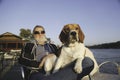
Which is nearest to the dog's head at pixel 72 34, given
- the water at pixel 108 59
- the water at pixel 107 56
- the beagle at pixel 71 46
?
the beagle at pixel 71 46

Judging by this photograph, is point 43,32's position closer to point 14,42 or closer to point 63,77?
point 63,77

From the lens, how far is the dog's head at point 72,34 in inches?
101

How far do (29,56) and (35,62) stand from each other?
0.84ft

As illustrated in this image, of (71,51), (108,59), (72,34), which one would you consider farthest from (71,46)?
(108,59)

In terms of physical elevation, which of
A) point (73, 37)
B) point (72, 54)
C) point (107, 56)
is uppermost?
point (73, 37)

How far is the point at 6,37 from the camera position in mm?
45531

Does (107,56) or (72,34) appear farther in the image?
(107,56)

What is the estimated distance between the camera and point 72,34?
2.58 metres

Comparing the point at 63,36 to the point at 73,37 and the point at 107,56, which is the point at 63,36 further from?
the point at 107,56

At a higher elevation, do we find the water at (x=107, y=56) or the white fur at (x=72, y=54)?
the white fur at (x=72, y=54)

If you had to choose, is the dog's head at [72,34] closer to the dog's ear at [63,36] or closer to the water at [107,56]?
the dog's ear at [63,36]

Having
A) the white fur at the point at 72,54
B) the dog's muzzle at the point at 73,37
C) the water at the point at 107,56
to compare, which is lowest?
the water at the point at 107,56

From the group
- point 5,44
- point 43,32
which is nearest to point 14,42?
point 5,44

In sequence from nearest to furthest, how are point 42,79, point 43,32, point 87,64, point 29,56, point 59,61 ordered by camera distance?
1. point 87,64
2. point 42,79
3. point 59,61
4. point 29,56
5. point 43,32
